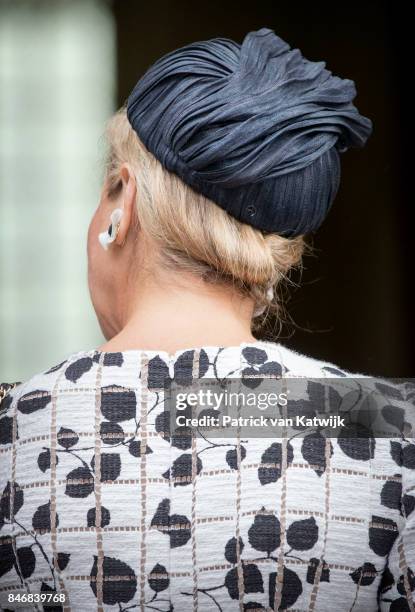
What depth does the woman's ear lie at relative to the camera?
3.21ft

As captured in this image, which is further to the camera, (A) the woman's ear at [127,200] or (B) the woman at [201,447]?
(A) the woman's ear at [127,200]

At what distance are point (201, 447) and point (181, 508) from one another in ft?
0.20

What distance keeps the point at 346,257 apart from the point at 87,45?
3.66 feet

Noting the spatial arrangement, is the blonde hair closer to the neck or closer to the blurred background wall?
the neck

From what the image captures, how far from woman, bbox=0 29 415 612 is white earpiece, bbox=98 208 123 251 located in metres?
0.04

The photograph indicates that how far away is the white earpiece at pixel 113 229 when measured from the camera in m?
1.01

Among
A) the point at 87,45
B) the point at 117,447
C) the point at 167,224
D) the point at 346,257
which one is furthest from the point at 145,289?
the point at 87,45

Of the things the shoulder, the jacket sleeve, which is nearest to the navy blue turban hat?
the shoulder

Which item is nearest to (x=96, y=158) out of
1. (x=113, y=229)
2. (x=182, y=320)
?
(x=113, y=229)

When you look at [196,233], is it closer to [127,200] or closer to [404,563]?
[127,200]

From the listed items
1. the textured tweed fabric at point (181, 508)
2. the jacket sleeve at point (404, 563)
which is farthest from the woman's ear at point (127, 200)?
the jacket sleeve at point (404, 563)

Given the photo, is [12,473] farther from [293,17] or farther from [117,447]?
[293,17]

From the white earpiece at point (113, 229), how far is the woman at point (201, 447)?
0.04 m

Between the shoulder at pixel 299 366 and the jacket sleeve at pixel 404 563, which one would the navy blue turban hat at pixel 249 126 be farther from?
the jacket sleeve at pixel 404 563
